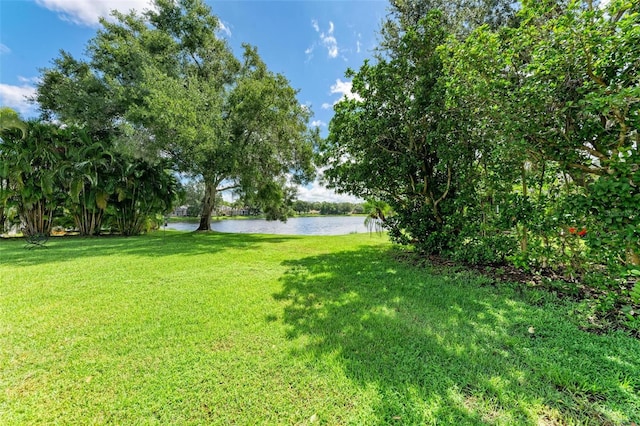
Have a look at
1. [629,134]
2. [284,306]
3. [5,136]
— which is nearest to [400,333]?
[284,306]

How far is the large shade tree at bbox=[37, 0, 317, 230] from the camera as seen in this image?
9.88 m

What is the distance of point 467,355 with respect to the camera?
230cm

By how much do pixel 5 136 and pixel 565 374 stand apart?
17.4 metres

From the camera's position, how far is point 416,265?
552 cm

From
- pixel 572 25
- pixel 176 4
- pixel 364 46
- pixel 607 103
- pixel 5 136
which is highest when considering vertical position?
pixel 176 4

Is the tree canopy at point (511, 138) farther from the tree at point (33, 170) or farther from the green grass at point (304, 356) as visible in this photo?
the tree at point (33, 170)

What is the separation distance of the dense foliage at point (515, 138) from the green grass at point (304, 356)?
1.06m

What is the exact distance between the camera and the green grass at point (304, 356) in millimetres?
1715

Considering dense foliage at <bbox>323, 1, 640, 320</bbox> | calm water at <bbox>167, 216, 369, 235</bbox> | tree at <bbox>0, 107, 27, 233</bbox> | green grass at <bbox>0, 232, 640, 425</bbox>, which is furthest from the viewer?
calm water at <bbox>167, 216, 369, 235</bbox>

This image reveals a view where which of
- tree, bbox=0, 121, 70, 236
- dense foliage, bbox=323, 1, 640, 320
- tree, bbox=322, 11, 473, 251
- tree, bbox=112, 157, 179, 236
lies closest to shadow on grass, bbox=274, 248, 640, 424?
dense foliage, bbox=323, 1, 640, 320

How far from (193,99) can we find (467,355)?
40.2ft

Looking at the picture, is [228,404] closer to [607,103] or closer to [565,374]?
[565,374]

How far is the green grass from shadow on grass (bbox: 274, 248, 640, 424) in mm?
13

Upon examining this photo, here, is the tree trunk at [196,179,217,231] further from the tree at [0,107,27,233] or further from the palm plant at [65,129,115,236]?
the tree at [0,107,27,233]
